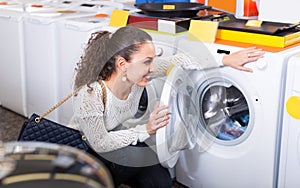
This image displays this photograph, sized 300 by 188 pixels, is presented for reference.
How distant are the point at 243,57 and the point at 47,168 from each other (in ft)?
4.06

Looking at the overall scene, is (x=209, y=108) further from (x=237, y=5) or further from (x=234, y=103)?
(x=237, y=5)

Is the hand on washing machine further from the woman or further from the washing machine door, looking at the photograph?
the washing machine door

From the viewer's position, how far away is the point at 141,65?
1.58 metres

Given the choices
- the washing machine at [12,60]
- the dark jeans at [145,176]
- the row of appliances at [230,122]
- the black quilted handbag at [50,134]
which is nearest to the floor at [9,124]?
the washing machine at [12,60]

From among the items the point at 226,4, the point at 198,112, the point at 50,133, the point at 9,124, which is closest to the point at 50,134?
the point at 50,133

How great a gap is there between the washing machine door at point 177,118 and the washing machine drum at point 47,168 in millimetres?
1083

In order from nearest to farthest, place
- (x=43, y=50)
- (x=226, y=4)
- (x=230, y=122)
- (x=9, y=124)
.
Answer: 1. (x=230, y=122)
2. (x=43, y=50)
3. (x=9, y=124)
4. (x=226, y=4)

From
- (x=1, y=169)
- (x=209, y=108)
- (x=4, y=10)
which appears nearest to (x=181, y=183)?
(x=209, y=108)

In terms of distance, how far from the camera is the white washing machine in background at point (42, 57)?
102 inches

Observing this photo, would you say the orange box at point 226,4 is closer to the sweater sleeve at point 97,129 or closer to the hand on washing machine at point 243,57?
the hand on washing machine at point 243,57

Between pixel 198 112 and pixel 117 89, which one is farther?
pixel 198 112

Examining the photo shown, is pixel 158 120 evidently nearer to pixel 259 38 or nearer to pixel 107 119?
pixel 107 119

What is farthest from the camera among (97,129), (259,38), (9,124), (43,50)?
(9,124)

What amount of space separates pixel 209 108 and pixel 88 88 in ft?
1.96
